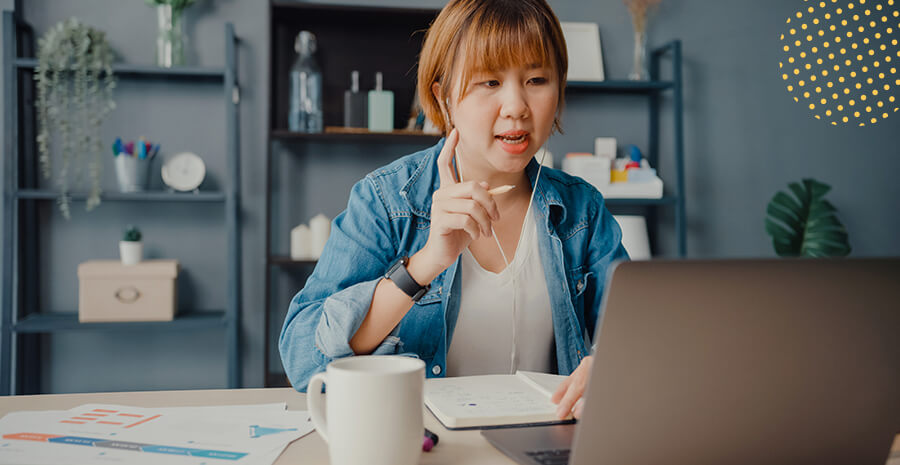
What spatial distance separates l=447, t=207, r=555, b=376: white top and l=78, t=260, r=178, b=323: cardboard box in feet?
5.23

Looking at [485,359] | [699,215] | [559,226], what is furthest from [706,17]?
[485,359]

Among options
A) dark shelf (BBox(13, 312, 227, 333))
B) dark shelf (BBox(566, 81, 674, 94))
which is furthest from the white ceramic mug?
dark shelf (BBox(566, 81, 674, 94))

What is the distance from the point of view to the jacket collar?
1.21 m

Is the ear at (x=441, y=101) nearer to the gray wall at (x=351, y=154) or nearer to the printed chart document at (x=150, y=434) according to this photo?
the printed chart document at (x=150, y=434)

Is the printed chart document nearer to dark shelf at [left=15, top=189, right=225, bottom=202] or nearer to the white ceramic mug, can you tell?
the white ceramic mug

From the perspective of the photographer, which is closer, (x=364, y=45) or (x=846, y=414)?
(x=846, y=414)

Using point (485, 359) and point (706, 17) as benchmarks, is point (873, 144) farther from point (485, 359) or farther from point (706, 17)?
point (485, 359)

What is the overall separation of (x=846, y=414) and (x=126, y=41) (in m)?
2.78

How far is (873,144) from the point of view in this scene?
310cm

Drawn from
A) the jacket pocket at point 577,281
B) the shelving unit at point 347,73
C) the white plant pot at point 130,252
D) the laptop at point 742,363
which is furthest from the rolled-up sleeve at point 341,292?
the white plant pot at point 130,252

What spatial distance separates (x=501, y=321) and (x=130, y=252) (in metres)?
1.75

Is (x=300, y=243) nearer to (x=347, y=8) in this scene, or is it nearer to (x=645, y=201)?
(x=347, y=8)

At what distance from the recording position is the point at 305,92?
2.54 meters

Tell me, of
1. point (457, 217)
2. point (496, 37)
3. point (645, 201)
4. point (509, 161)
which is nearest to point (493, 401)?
point (457, 217)
